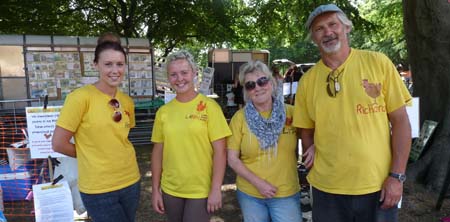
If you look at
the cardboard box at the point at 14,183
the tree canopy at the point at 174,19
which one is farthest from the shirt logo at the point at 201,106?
the tree canopy at the point at 174,19

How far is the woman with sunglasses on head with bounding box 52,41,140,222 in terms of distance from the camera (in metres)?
2.22

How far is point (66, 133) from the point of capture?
7.29ft

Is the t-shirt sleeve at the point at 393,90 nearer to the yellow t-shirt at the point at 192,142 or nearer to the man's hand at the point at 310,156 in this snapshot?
the man's hand at the point at 310,156

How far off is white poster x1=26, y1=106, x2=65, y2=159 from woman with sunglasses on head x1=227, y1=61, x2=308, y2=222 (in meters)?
1.86

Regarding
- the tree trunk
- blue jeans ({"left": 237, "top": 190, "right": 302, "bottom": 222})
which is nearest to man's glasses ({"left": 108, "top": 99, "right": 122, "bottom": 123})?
blue jeans ({"left": 237, "top": 190, "right": 302, "bottom": 222})

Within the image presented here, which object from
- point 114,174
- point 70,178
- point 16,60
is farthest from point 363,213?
point 16,60

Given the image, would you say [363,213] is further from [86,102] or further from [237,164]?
[86,102]

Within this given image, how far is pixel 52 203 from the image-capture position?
3.05 meters

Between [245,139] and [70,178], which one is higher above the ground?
[245,139]

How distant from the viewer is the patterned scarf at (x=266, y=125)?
2314 mm

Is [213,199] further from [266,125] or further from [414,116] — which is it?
[414,116]

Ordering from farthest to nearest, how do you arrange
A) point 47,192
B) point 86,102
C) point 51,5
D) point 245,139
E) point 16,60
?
point 51,5 → point 16,60 → point 47,192 → point 245,139 → point 86,102

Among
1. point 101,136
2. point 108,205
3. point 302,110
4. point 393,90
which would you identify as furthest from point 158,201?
point 393,90

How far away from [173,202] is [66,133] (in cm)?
81
